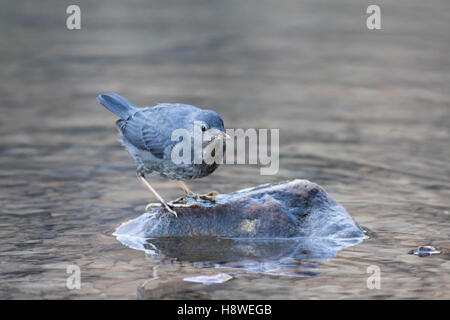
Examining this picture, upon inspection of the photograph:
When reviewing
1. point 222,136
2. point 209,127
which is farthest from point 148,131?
point 222,136

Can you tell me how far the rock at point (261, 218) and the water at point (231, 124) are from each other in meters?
0.38

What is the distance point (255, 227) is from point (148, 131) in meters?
1.34

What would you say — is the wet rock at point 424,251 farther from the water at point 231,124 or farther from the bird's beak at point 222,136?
the bird's beak at point 222,136

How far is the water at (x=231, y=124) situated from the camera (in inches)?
222

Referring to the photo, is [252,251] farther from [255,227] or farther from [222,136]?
[222,136]

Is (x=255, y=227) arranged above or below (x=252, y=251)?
above

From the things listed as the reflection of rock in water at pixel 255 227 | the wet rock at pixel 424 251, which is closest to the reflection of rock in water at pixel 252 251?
the reflection of rock in water at pixel 255 227

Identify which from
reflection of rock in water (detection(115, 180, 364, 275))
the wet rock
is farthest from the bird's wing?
the wet rock

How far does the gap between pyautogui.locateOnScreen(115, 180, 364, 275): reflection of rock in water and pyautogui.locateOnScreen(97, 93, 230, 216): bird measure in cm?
23

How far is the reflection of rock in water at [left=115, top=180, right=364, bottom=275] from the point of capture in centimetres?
613

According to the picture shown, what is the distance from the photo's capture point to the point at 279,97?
39.3 feet

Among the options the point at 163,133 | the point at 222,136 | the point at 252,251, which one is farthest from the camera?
the point at 163,133

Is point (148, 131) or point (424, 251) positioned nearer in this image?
point (424, 251)

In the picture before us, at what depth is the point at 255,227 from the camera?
6.36m
